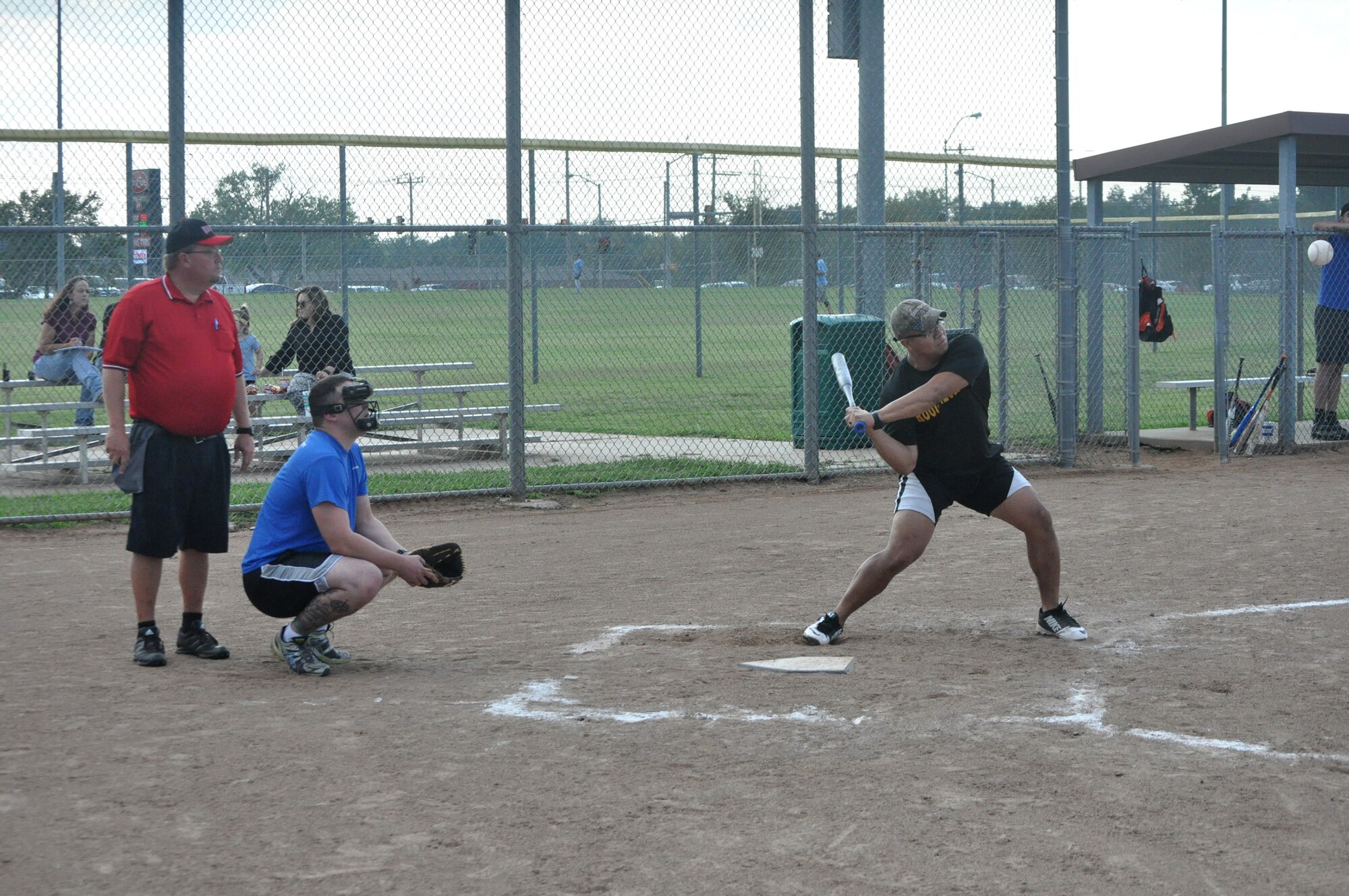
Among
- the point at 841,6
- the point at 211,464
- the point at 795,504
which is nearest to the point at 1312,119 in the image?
the point at 841,6

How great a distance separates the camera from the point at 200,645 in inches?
222

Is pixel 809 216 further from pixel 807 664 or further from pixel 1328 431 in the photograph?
pixel 1328 431

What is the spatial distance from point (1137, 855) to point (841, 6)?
379 inches

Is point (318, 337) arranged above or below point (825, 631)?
above

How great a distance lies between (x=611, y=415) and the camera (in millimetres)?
15609

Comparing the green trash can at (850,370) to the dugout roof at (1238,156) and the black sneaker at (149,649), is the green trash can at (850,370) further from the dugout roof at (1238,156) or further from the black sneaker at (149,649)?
the black sneaker at (149,649)

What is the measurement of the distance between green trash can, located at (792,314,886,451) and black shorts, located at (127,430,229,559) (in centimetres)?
712

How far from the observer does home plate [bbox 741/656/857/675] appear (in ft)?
17.4

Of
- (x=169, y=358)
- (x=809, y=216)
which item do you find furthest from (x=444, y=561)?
(x=809, y=216)

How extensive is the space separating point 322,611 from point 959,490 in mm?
2727

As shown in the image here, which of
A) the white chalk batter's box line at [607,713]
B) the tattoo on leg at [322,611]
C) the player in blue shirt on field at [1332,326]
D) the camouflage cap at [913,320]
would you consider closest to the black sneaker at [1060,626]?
the camouflage cap at [913,320]

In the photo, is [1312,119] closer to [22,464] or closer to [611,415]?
[611,415]

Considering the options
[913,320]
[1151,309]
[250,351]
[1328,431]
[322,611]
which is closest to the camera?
[322,611]

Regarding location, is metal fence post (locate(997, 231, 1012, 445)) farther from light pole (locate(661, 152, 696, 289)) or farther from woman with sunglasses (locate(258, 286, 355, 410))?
woman with sunglasses (locate(258, 286, 355, 410))
